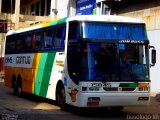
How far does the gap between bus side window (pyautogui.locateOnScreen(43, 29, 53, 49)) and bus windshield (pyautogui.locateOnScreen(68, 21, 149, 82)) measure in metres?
2.71

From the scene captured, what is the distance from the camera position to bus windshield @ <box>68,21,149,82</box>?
14.6 m

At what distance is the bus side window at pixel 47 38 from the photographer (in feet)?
58.7

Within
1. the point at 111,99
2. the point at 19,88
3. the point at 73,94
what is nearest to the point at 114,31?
the point at 111,99

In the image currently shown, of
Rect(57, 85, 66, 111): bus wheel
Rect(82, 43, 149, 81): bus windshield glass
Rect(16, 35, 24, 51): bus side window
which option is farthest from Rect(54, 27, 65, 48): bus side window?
Rect(16, 35, 24, 51): bus side window

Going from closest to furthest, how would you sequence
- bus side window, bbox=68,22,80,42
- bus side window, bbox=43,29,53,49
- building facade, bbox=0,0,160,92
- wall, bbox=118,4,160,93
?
1. bus side window, bbox=68,22,80,42
2. bus side window, bbox=43,29,53,49
3. wall, bbox=118,4,160,93
4. building facade, bbox=0,0,160,92

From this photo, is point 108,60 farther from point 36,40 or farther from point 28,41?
point 28,41

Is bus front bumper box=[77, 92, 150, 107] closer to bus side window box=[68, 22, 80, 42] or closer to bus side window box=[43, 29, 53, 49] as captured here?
bus side window box=[68, 22, 80, 42]

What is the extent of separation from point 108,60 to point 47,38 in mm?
4104

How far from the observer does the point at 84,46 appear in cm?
1469

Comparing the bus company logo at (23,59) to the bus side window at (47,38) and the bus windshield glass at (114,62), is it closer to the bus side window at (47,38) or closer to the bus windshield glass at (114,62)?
the bus side window at (47,38)

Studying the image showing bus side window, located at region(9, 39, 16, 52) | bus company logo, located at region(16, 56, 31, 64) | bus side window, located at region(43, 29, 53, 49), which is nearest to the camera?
bus side window, located at region(43, 29, 53, 49)

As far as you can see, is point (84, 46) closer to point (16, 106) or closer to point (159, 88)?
point (16, 106)

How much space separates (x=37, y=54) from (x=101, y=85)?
18.0ft

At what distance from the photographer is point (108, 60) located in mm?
14875
